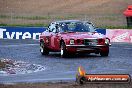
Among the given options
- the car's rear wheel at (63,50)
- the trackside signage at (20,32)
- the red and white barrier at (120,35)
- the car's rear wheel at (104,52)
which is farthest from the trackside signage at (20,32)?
the car's rear wheel at (63,50)

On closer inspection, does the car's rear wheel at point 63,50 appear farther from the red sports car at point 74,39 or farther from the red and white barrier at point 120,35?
the red and white barrier at point 120,35

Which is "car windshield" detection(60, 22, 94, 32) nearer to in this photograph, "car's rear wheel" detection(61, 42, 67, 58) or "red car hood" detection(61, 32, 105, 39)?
"red car hood" detection(61, 32, 105, 39)

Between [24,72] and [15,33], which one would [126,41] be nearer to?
[15,33]

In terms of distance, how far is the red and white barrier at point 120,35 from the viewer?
120 feet

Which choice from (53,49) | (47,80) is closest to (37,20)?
(53,49)

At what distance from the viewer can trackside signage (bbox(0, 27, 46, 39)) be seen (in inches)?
1572

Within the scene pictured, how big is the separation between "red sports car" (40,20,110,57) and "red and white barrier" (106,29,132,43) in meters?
12.7

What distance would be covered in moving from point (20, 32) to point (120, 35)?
23.9ft

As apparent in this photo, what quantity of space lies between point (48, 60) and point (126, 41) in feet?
50.4

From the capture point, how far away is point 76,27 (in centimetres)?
2338

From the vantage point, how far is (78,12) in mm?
73750

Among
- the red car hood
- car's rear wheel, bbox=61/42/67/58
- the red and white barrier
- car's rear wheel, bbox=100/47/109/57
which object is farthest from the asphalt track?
the red and white barrier

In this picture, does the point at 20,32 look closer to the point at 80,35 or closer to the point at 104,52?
the point at 104,52

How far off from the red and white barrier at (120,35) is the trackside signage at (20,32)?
513 cm
